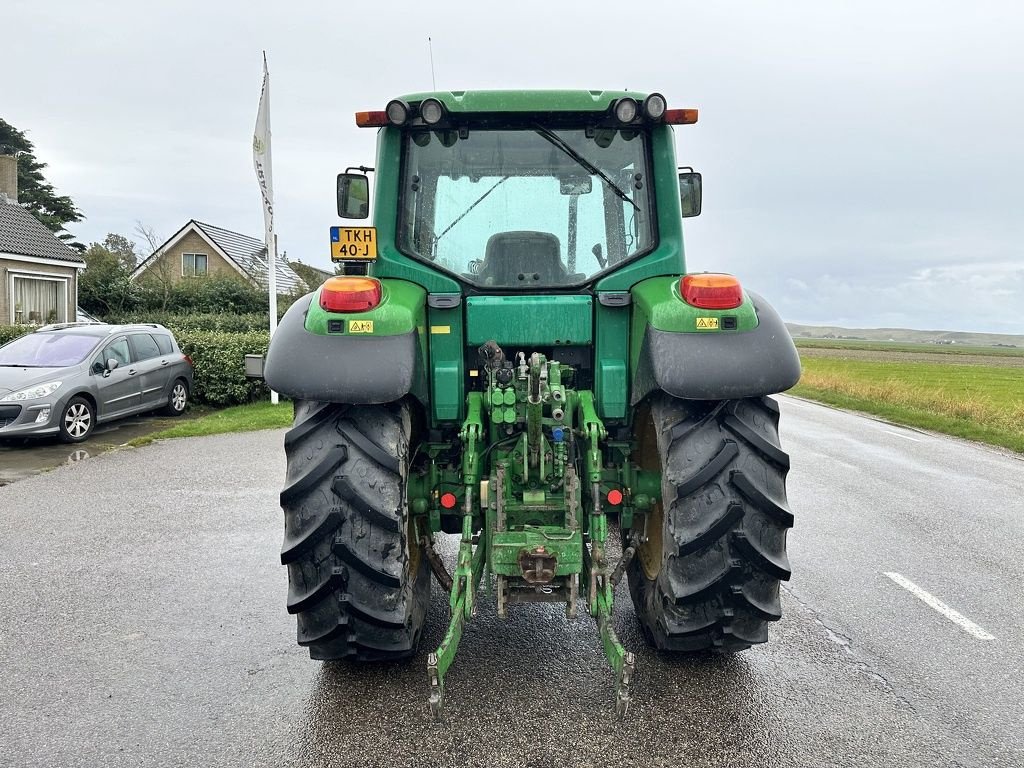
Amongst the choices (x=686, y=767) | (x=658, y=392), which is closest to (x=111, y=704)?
(x=686, y=767)

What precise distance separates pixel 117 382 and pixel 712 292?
33.9 ft

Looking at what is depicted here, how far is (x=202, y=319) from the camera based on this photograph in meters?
24.4

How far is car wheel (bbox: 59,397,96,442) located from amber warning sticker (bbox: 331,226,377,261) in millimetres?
8113

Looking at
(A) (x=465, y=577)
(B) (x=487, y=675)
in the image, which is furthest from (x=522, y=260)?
(B) (x=487, y=675)

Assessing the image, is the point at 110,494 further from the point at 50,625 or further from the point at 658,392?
the point at 658,392

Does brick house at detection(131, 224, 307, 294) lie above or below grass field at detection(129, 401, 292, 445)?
above

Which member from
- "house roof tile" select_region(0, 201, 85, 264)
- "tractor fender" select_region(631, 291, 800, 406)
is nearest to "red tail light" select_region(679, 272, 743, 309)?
"tractor fender" select_region(631, 291, 800, 406)

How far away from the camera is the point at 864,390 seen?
68.7 feet

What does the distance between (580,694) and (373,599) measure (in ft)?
3.24

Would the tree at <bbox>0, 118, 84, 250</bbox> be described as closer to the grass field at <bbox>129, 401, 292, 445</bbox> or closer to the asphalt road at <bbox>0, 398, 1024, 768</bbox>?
the grass field at <bbox>129, 401, 292, 445</bbox>

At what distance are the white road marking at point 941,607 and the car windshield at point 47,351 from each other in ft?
33.7

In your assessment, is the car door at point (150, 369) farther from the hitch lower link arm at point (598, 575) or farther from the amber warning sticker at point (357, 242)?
the hitch lower link arm at point (598, 575)

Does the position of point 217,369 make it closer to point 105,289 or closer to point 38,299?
point 38,299

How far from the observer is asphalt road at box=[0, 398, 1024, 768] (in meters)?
2.99
